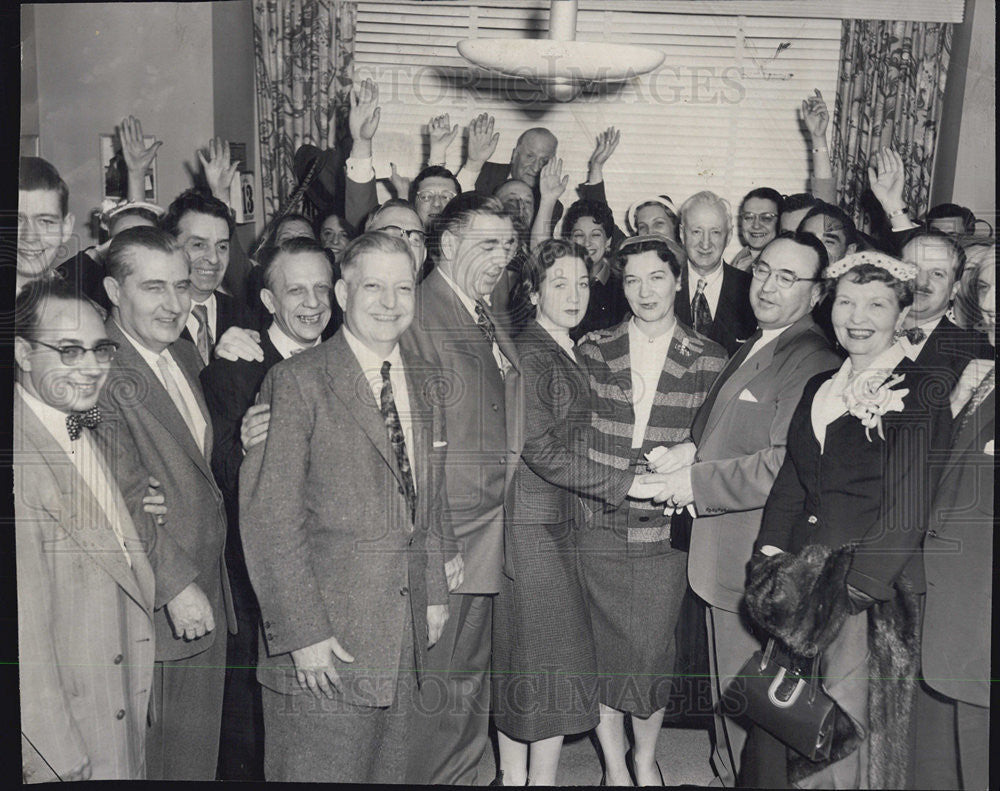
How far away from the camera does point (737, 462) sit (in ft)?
10.8

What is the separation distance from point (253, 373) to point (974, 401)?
2.11m

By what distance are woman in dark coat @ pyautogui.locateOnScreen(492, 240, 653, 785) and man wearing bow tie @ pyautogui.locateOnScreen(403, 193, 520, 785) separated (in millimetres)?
57

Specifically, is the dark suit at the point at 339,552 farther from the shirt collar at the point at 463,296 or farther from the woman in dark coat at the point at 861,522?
the woman in dark coat at the point at 861,522

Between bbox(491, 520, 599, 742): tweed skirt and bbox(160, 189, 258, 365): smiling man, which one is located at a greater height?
bbox(160, 189, 258, 365): smiling man

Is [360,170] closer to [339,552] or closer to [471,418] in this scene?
[471,418]

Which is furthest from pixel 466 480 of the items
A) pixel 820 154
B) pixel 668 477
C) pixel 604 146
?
pixel 820 154

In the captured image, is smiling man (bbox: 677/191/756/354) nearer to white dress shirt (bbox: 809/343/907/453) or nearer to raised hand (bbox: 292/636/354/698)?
white dress shirt (bbox: 809/343/907/453)

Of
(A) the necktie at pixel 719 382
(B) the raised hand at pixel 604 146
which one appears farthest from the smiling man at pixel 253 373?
(A) the necktie at pixel 719 382

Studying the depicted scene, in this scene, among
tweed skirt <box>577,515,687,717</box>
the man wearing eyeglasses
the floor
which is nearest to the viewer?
the man wearing eyeglasses

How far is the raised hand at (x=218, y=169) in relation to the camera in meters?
3.35

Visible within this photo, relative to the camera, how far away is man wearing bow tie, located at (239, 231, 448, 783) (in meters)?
3.18

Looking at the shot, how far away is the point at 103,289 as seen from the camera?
3.31 metres

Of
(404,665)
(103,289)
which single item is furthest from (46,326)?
(404,665)

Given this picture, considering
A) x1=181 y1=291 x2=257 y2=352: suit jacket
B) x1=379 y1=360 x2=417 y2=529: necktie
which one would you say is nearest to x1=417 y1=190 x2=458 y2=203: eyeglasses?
x1=379 y1=360 x2=417 y2=529: necktie
